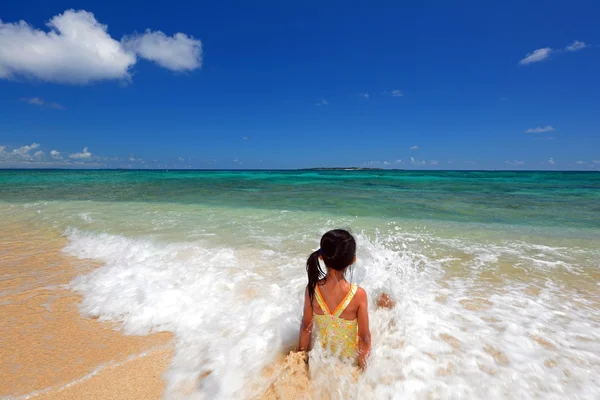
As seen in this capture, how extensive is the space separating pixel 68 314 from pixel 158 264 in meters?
1.70

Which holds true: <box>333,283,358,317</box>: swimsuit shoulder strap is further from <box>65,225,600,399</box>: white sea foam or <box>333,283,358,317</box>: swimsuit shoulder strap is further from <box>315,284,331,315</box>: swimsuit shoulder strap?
<box>65,225,600,399</box>: white sea foam

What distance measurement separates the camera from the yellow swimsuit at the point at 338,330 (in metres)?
2.44

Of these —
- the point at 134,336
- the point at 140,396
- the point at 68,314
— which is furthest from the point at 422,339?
the point at 68,314

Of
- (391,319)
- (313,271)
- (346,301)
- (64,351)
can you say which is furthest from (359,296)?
(64,351)

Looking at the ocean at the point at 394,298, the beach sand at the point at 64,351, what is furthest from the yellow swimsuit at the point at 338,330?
the beach sand at the point at 64,351

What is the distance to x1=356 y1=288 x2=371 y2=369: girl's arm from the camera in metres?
2.42

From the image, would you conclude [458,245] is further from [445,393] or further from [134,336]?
→ [134,336]

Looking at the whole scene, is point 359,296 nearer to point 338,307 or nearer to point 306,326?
point 338,307

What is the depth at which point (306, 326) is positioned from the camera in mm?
2590

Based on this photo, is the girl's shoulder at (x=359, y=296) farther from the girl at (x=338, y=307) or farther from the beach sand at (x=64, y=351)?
the beach sand at (x=64, y=351)

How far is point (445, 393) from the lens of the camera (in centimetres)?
233

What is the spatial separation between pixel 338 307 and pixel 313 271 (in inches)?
14.3

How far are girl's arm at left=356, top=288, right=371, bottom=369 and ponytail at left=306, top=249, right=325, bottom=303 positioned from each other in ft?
1.14

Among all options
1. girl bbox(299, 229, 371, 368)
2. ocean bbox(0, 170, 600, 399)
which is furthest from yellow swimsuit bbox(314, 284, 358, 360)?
ocean bbox(0, 170, 600, 399)
